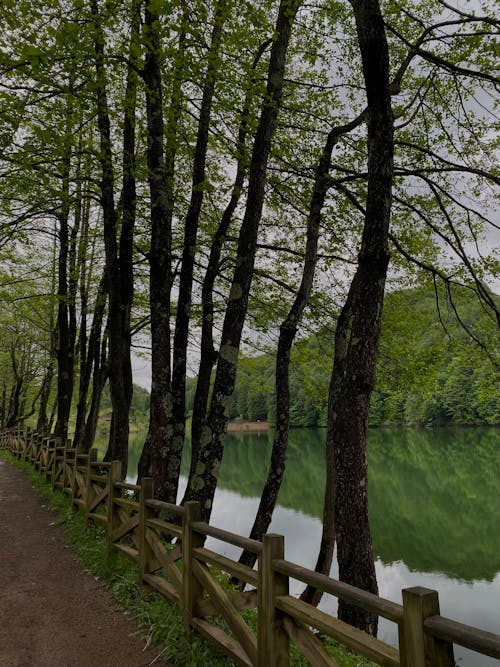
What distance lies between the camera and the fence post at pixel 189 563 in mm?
4566

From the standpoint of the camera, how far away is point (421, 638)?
93.2 inches

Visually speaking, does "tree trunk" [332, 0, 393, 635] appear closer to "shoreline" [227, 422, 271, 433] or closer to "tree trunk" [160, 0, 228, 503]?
"tree trunk" [160, 0, 228, 503]

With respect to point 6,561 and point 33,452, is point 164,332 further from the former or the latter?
point 33,452

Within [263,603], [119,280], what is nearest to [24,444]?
[119,280]

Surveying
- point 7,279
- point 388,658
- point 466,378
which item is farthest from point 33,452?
point 466,378

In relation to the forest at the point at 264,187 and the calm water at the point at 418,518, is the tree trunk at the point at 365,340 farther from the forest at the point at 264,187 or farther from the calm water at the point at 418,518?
the calm water at the point at 418,518

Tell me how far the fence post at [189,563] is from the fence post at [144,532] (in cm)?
107

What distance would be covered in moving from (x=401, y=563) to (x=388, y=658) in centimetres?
1453

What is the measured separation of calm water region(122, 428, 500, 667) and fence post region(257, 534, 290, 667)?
855cm

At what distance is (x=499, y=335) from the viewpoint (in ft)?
30.2

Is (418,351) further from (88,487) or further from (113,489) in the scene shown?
(88,487)

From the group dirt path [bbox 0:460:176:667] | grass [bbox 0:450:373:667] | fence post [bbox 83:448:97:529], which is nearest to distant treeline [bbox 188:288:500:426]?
grass [bbox 0:450:373:667]

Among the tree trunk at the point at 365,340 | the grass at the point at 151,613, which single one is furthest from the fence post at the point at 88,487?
the tree trunk at the point at 365,340

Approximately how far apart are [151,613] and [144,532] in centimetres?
91
